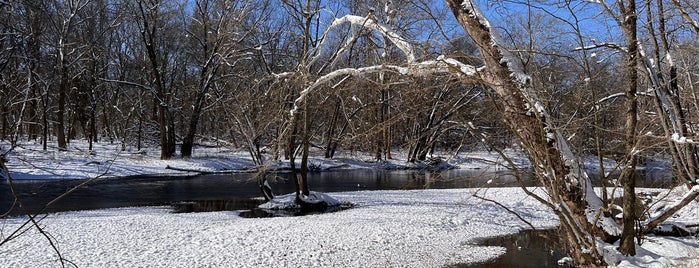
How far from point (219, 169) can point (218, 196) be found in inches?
440

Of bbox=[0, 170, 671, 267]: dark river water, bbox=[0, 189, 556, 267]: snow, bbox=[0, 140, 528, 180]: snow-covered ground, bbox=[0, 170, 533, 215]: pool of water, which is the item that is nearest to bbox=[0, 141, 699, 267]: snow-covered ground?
bbox=[0, 189, 556, 267]: snow

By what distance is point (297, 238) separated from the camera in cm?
1066

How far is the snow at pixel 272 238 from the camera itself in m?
8.99

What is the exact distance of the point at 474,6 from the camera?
5414mm

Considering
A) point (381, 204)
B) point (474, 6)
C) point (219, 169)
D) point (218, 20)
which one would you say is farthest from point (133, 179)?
point (474, 6)

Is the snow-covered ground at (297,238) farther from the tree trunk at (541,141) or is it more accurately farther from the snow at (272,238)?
the tree trunk at (541,141)

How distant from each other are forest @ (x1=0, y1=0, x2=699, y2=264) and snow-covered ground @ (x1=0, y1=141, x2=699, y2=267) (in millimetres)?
880

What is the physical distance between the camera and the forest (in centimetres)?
504

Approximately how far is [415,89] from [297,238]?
6449mm

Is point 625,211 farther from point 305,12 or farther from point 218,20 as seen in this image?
point 218,20

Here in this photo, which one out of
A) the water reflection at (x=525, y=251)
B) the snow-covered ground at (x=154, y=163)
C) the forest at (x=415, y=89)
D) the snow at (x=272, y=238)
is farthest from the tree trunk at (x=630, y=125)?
the snow-covered ground at (x=154, y=163)

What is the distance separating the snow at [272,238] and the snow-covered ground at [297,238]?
0.06ft

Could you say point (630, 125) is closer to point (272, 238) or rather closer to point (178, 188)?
point (272, 238)

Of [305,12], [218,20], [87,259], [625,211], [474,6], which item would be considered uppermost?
[218,20]
